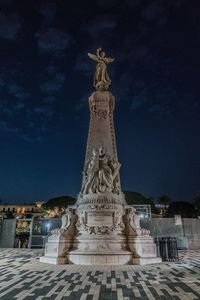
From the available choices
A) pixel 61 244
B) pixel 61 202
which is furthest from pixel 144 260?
pixel 61 202

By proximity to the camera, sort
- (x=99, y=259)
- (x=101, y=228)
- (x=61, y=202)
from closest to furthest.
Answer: (x=99, y=259), (x=101, y=228), (x=61, y=202)

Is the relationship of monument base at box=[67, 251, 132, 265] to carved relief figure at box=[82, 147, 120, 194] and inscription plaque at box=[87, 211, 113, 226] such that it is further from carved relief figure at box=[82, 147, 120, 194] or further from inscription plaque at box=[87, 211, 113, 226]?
carved relief figure at box=[82, 147, 120, 194]

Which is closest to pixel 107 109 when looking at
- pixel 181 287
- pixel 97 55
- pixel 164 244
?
pixel 97 55

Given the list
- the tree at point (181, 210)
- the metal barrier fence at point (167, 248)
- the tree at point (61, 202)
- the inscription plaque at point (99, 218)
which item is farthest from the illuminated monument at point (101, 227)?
the tree at point (181, 210)

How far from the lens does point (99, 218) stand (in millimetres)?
12617

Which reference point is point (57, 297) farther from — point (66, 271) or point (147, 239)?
point (147, 239)

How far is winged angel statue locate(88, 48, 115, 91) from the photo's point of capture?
18.2 metres

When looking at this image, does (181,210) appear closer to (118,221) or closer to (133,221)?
(133,221)

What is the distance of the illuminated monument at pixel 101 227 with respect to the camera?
37.0ft

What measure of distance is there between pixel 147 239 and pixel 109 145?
21.3ft

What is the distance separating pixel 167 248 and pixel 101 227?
150 inches

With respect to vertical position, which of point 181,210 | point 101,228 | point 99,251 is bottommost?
point 99,251

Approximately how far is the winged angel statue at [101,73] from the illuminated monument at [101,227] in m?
4.69

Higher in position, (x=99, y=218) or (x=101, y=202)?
(x=101, y=202)
